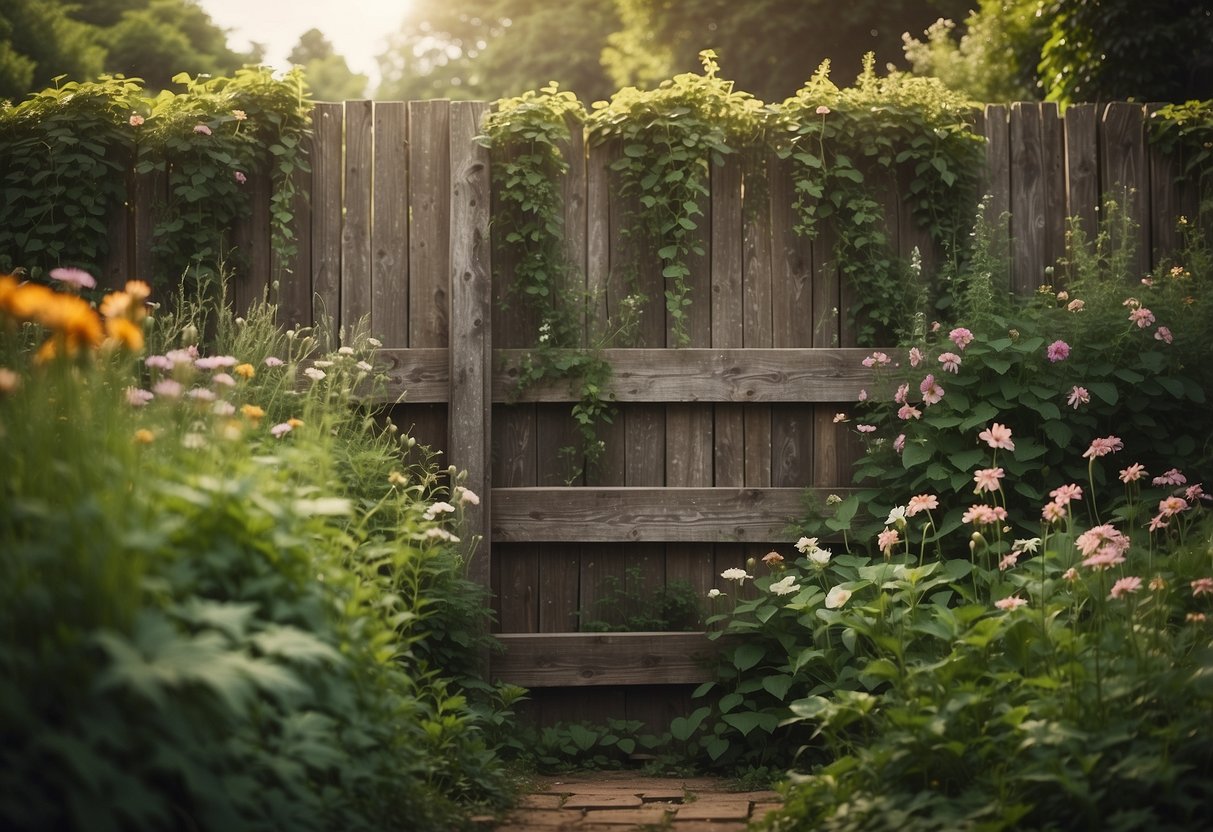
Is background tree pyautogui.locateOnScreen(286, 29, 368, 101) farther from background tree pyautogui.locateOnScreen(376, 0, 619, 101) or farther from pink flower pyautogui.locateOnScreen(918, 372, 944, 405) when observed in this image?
pink flower pyautogui.locateOnScreen(918, 372, 944, 405)

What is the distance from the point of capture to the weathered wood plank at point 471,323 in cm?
434

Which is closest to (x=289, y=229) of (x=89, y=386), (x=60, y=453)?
(x=89, y=386)

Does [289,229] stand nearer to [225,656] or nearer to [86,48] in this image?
[225,656]

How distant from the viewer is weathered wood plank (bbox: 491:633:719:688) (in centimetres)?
432

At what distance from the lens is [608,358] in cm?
445

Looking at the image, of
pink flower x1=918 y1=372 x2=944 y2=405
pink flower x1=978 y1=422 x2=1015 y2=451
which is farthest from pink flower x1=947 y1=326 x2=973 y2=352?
pink flower x1=978 y1=422 x2=1015 y2=451

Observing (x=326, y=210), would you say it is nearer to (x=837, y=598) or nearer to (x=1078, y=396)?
(x=837, y=598)

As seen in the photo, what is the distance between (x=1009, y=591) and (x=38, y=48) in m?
15.5

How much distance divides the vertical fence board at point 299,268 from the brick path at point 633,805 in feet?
7.23

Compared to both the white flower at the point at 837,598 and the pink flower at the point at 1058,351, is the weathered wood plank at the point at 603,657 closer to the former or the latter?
the white flower at the point at 837,598

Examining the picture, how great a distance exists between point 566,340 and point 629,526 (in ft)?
2.75

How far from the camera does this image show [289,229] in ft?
14.6

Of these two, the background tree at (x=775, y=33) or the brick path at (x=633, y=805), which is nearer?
the brick path at (x=633, y=805)

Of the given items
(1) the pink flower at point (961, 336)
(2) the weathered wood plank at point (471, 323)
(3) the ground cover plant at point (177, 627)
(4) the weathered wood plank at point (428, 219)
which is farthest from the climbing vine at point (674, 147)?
(3) the ground cover plant at point (177, 627)
